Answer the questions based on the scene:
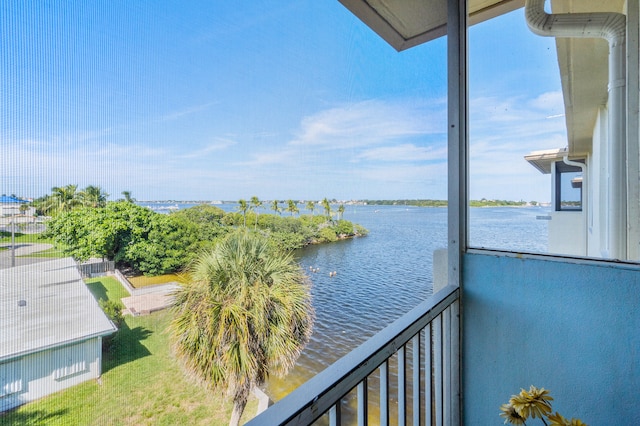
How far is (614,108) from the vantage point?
3.45 ft

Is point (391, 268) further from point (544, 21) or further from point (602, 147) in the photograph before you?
point (544, 21)

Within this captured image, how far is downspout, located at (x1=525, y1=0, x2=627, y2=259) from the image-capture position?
988 mm

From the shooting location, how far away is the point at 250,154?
2.30m

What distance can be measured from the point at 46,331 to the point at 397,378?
1202 mm

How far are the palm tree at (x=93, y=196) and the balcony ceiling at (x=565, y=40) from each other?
145 cm

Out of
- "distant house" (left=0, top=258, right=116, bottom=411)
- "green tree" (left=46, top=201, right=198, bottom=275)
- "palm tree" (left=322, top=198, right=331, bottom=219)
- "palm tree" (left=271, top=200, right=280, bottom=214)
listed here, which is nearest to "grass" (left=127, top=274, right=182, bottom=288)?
"green tree" (left=46, top=201, right=198, bottom=275)

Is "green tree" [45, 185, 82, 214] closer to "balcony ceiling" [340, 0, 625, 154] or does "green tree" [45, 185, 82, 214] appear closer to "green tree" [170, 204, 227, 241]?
"green tree" [170, 204, 227, 241]

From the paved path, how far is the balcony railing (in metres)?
0.85

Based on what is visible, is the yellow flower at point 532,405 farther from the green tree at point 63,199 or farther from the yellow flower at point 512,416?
the green tree at point 63,199

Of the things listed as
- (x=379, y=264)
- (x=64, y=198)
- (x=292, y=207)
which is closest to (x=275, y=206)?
(x=292, y=207)

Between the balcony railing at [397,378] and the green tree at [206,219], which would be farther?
the green tree at [206,219]

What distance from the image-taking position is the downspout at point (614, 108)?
3.24 ft

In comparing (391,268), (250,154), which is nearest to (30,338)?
(250,154)

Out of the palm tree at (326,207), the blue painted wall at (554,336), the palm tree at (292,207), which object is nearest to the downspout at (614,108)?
the blue painted wall at (554,336)
